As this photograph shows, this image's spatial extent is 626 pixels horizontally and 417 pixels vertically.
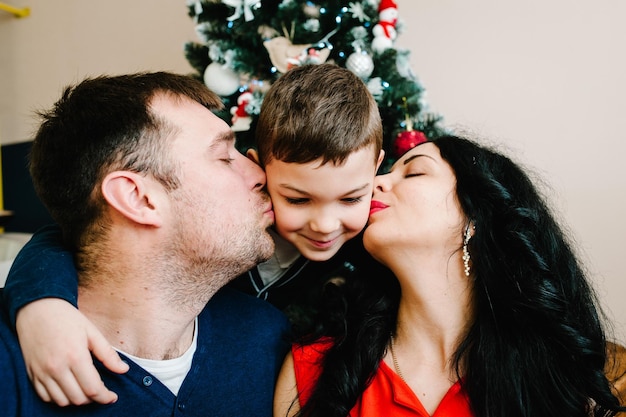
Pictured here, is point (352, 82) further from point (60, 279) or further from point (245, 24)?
point (60, 279)

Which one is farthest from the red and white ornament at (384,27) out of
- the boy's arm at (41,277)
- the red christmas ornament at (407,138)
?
the boy's arm at (41,277)

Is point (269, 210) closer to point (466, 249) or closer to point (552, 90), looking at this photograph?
point (466, 249)

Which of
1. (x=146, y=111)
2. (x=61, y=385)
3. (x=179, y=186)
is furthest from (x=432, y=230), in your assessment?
(x=61, y=385)

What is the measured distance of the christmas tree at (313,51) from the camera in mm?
1478

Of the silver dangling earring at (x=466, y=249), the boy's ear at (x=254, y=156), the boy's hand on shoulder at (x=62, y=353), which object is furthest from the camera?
the boy's ear at (x=254, y=156)

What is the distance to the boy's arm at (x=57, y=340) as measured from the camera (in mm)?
837

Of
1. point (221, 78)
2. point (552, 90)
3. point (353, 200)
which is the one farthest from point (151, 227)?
point (552, 90)

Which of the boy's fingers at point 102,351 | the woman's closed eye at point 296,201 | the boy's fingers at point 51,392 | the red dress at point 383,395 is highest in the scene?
the woman's closed eye at point 296,201

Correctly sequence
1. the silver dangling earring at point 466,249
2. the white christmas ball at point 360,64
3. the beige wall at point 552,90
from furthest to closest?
the beige wall at point 552,90
the white christmas ball at point 360,64
the silver dangling earring at point 466,249

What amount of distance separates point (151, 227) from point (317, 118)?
0.45m

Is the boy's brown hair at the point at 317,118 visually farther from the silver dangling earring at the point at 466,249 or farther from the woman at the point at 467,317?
the silver dangling earring at the point at 466,249

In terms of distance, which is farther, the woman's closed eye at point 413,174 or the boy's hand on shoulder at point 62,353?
the woman's closed eye at point 413,174

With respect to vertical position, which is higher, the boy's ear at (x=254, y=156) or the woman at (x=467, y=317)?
the boy's ear at (x=254, y=156)

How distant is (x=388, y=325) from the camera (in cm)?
122
